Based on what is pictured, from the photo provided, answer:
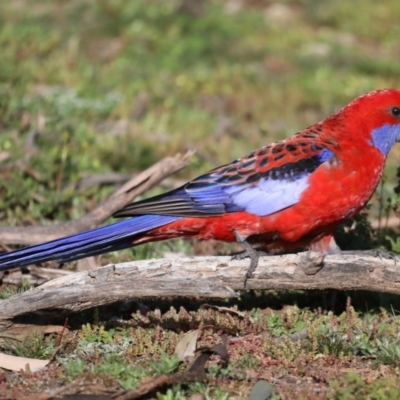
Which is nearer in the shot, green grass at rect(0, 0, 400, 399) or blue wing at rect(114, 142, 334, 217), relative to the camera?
green grass at rect(0, 0, 400, 399)

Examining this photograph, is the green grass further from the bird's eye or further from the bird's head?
the bird's eye

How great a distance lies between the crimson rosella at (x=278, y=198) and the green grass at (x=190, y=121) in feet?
1.54

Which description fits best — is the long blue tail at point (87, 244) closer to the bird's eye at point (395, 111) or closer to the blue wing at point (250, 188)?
the blue wing at point (250, 188)

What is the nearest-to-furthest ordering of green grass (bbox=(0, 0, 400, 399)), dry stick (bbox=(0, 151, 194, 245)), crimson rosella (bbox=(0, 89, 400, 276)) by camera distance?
1. green grass (bbox=(0, 0, 400, 399))
2. crimson rosella (bbox=(0, 89, 400, 276))
3. dry stick (bbox=(0, 151, 194, 245))

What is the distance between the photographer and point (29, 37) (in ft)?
33.7

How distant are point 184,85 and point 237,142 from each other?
168 centimetres

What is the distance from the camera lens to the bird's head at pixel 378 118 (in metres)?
5.47

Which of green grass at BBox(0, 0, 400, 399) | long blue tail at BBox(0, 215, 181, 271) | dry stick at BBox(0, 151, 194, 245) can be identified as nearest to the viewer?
green grass at BBox(0, 0, 400, 399)

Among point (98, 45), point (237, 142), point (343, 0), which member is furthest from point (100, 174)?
point (343, 0)

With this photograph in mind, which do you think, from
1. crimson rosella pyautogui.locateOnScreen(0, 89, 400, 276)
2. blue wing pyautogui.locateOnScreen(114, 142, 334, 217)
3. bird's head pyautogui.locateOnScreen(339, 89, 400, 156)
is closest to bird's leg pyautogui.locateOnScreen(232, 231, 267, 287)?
crimson rosella pyautogui.locateOnScreen(0, 89, 400, 276)

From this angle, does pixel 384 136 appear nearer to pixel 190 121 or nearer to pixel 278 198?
pixel 278 198

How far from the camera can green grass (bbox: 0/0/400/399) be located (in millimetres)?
4664

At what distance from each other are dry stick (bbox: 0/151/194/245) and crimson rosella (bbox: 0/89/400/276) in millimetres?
774

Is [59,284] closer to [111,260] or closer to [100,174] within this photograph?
[111,260]
